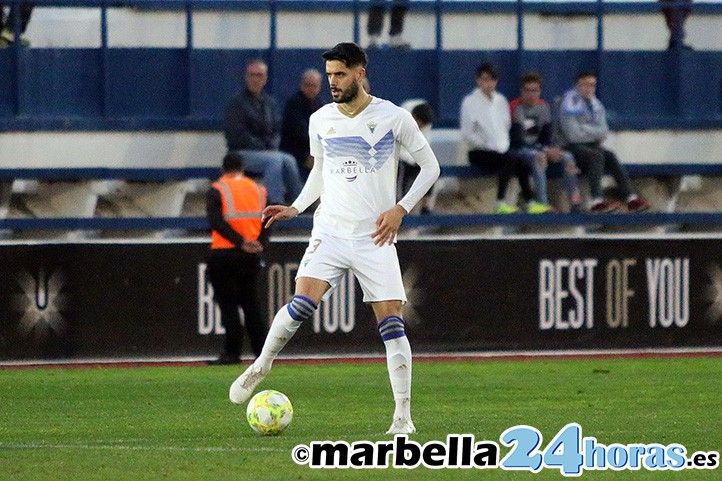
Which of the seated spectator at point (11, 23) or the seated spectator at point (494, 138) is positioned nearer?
the seated spectator at point (494, 138)

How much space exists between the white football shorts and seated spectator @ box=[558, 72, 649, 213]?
323 inches

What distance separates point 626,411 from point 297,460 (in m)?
3.26

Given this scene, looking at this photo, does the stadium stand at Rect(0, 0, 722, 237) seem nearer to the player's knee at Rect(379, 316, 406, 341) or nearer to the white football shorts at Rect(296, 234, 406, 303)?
the white football shorts at Rect(296, 234, 406, 303)

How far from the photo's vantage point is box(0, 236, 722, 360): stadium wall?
14.9 metres

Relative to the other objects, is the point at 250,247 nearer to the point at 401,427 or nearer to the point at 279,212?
the point at 279,212

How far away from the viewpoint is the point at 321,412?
10227 millimetres

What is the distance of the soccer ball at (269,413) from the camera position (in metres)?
8.56

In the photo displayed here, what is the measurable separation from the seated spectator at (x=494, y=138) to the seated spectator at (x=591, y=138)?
1.99ft

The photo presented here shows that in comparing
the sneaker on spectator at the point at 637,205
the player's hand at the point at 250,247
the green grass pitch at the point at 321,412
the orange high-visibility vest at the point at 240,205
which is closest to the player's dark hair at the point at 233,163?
the orange high-visibility vest at the point at 240,205

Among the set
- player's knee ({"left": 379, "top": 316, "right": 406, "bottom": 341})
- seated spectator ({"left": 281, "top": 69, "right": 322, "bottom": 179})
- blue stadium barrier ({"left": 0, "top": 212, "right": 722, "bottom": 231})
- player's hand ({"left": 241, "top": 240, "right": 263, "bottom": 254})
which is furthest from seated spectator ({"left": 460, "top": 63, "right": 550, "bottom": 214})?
player's knee ({"left": 379, "top": 316, "right": 406, "bottom": 341})

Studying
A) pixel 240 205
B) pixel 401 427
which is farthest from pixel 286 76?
Answer: pixel 401 427

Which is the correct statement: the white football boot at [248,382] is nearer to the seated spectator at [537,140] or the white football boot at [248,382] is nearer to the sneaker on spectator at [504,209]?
the sneaker on spectator at [504,209]

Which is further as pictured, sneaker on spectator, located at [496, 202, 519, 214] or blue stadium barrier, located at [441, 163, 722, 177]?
blue stadium barrier, located at [441, 163, 722, 177]

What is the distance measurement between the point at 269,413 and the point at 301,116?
7631 mm
